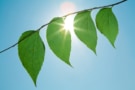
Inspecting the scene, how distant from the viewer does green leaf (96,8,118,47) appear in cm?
37

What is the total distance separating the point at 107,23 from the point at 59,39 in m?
0.09

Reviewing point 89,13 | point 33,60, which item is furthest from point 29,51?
point 89,13

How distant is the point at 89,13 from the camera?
1.26 ft

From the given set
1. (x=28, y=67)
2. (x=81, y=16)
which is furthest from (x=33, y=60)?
(x=81, y=16)

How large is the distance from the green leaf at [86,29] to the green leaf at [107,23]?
25 mm

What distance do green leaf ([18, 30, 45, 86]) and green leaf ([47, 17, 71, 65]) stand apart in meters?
0.02

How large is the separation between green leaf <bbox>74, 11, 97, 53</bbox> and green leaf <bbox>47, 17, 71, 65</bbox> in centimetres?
2

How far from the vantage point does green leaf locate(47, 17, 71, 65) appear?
0.34 metres

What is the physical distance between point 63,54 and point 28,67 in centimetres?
6

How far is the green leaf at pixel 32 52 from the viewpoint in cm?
32

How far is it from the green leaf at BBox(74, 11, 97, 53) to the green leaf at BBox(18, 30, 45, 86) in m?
0.07

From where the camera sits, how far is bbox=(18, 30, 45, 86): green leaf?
322mm

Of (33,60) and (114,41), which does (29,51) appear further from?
(114,41)

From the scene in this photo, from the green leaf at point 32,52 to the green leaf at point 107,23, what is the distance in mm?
112
